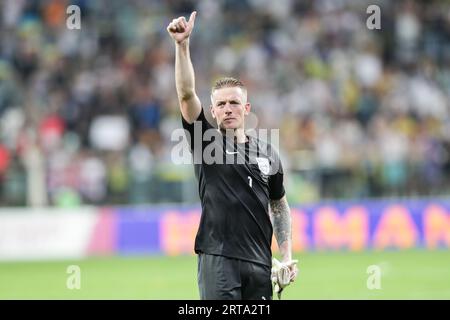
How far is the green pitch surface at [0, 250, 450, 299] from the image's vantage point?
13.3 m

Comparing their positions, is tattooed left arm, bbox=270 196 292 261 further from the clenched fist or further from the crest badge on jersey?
the clenched fist

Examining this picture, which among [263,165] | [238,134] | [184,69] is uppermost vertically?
[184,69]

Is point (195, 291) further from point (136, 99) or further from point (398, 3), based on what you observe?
point (398, 3)

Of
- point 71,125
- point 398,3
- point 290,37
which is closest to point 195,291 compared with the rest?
point 71,125

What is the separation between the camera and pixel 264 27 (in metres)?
→ 23.4

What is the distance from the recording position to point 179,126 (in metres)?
19.8

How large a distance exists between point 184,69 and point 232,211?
1.04 meters

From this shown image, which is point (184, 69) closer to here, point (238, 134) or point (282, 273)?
point (238, 134)

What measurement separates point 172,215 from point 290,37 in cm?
647

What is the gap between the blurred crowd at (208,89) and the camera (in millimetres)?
18562

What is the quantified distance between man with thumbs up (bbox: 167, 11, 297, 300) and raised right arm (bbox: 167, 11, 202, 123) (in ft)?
0.04

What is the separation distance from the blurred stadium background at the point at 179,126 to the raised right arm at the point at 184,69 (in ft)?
25.5

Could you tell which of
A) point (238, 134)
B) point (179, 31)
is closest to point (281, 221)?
point (238, 134)

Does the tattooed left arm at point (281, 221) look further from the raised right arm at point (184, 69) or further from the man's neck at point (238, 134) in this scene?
the raised right arm at point (184, 69)
